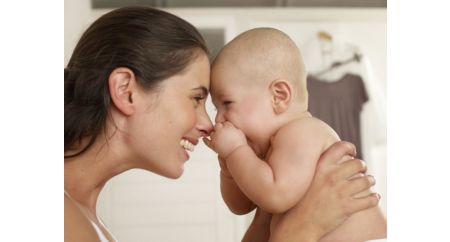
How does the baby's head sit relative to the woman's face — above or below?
above

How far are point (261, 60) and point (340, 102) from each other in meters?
1.82

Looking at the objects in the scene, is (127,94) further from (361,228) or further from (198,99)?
(361,228)

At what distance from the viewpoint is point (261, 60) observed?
1.18 m

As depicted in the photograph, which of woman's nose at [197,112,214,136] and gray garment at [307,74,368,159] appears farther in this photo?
gray garment at [307,74,368,159]

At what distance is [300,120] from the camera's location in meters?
1.15

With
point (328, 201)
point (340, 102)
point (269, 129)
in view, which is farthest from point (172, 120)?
point (340, 102)

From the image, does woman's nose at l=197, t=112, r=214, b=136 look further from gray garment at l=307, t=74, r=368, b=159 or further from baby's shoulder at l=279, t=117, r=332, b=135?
gray garment at l=307, t=74, r=368, b=159

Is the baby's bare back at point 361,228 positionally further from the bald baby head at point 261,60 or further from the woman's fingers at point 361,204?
the bald baby head at point 261,60

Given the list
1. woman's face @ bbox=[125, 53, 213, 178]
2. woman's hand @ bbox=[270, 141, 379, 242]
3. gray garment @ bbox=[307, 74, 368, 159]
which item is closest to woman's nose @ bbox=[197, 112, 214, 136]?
woman's face @ bbox=[125, 53, 213, 178]

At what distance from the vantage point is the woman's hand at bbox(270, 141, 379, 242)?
1.08 metres
